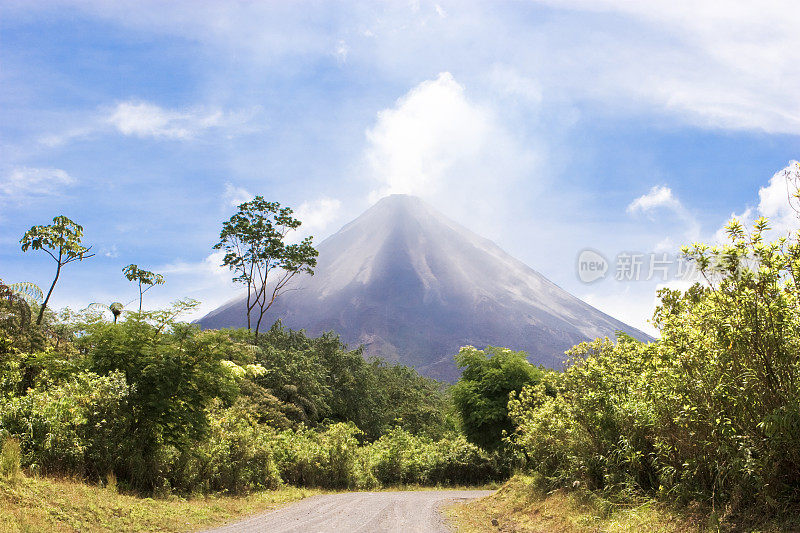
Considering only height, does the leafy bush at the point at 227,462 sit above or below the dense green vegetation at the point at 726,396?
below

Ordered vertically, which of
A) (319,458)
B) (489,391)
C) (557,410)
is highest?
(557,410)

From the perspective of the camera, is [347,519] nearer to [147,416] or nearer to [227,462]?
[147,416]

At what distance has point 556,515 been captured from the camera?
9.91m

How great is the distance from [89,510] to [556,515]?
30.7 ft

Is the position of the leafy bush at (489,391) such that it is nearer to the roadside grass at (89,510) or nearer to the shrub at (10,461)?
the roadside grass at (89,510)

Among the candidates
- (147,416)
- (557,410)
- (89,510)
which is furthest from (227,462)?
(557,410)

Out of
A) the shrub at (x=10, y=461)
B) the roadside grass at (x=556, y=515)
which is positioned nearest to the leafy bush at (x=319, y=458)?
the roadside grass at (x=556, y=515)

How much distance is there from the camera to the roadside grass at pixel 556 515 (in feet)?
23.2

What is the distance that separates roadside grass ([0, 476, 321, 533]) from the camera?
7.96 m

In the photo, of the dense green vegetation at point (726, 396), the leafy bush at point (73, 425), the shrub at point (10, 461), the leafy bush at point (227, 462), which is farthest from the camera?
the leafy bush at point (227, 462)

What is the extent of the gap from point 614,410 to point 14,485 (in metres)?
11.2

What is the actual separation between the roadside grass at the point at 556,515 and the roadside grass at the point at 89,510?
648 centimetres

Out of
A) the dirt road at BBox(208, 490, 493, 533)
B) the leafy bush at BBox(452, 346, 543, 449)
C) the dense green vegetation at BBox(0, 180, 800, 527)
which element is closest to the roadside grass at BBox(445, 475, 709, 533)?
the dense green vegetation at BBox(0, 180, 800, 527)

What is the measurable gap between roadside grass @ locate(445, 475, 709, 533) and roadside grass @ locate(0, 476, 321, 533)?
648 centimetres
